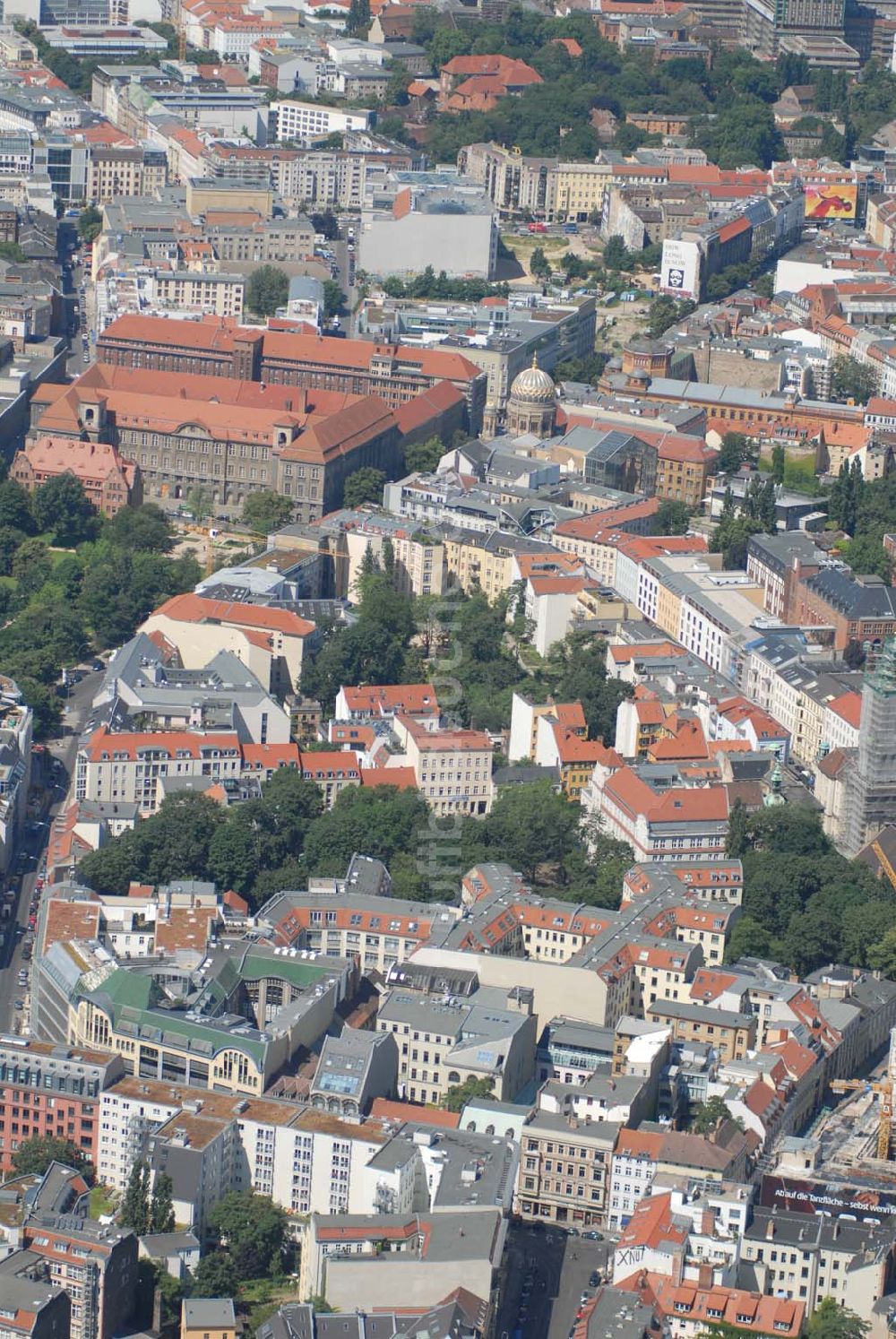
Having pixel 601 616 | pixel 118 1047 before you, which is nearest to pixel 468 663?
pixel 601 616

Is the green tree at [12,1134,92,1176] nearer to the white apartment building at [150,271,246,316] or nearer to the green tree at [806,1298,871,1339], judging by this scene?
the green tree at [806,1298,871,1339]

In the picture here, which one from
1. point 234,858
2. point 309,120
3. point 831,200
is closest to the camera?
point 234,858

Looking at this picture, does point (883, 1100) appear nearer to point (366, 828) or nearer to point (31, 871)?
point (366, 828)

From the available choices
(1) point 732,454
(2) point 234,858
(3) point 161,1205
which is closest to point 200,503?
(1) point 732,454

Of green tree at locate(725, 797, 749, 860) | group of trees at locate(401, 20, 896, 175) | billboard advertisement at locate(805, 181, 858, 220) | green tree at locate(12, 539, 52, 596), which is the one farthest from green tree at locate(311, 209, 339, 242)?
green tree at locate(725, 797, 749, 860)

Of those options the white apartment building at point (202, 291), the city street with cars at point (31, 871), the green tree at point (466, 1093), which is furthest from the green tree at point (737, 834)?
the white apartment building at point (202, 291)

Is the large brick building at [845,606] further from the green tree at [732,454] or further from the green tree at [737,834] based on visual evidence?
the green tree at [732,454]
